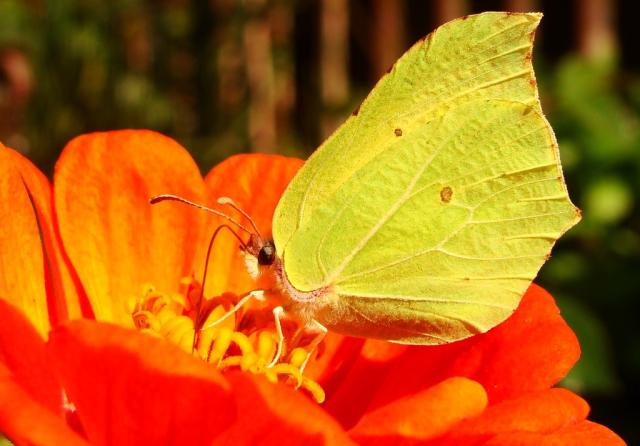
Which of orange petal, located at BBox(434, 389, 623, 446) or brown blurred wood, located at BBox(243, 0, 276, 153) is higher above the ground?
orange petal, located at BBox(434, 389, 623, 446)

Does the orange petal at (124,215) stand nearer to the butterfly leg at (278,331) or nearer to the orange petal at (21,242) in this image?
the orange petal at (21,242)

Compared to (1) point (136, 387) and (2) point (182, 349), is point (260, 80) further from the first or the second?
(1) point (136, 387)

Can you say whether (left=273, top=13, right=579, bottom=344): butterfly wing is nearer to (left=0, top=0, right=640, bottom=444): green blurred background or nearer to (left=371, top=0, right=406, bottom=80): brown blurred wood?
(left=0, top=0, right=640, bottom=444): green blurred background

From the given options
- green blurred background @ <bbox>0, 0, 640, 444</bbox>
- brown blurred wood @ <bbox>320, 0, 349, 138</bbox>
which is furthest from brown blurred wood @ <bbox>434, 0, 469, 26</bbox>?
brown blurred wood @ <bbox>320, 0, 349, 138</bbox>

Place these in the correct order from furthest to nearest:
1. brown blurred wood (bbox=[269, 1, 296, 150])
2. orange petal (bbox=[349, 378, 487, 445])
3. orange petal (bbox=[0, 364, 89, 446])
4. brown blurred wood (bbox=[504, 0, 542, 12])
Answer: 1. brown blurred wood (bbox=[269, 1, 296, 150])
2. brown blurred wood (bbox=[504, 0, 542, 12])
3. orange petal (bbox=[349, 378, 487, 445])
4. orange petal (bbox=[0, 364, 89, 446])

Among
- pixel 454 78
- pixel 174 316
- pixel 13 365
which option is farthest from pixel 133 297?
pixel 454 78

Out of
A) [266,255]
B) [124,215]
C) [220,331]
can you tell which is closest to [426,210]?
[266,255]

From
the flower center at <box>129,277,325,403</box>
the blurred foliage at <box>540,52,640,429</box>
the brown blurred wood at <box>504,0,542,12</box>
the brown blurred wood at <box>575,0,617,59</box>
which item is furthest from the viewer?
A: the brown blurred wood at <box>504,0,542,12</box>
